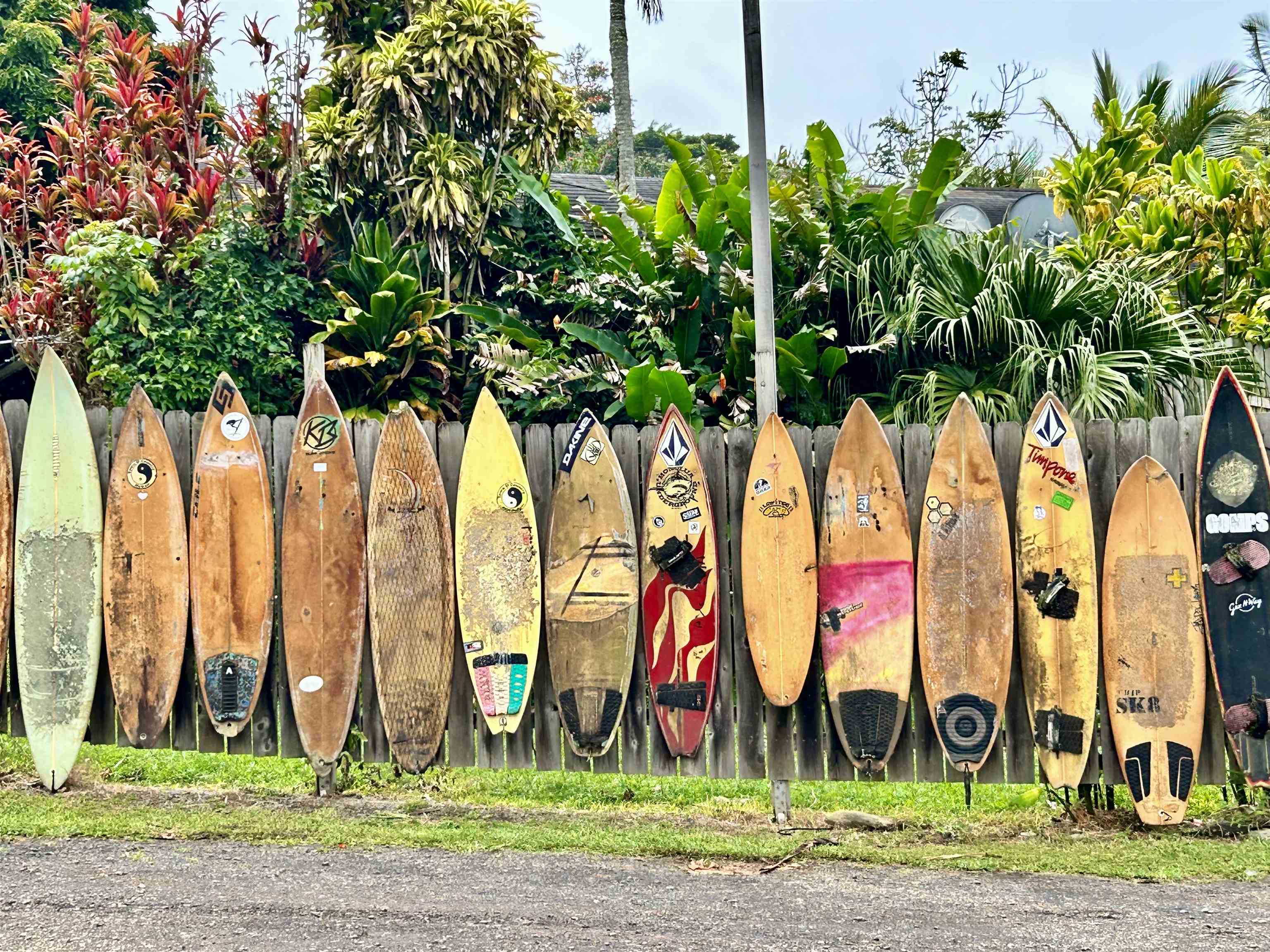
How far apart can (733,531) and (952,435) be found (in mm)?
851

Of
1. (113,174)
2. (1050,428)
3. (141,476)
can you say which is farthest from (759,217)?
(113,174)

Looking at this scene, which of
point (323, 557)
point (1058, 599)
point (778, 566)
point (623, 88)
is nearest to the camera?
point (1058, 599)

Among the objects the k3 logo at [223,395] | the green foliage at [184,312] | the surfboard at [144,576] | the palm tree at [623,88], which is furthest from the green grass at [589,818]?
the palm tree at [623,88]

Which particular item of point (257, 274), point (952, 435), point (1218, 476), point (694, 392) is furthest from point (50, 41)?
point (1218, 476)

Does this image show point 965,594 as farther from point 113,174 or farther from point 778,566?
point 113,174

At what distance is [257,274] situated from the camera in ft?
24.4

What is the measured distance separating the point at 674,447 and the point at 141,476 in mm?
2064

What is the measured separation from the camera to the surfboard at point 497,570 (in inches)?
160

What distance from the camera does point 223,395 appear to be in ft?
14.1

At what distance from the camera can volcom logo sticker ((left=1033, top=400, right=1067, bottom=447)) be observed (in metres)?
3.91

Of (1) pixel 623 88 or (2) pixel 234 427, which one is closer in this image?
(2) pixel 234 427

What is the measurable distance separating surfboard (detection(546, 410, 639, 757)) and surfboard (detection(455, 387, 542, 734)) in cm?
8

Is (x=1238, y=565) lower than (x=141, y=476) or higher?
lower

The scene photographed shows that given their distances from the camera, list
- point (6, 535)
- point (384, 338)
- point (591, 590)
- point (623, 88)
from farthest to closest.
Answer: point (623, 88)
point (384, 338)
point (6, 535)
point (591, 590)
